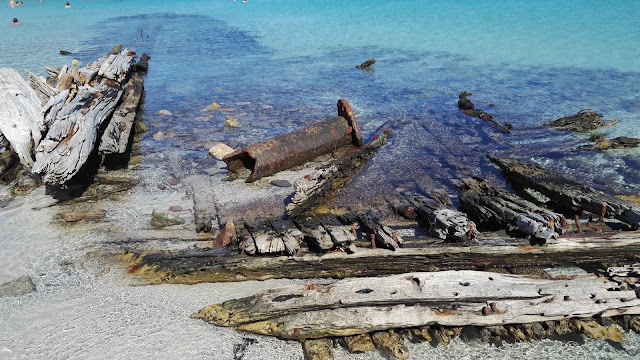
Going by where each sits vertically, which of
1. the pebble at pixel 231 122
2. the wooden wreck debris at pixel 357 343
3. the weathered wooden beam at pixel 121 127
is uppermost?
the weathered wooden beam at pixel 121 127

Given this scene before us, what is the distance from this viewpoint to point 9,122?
9281 mm

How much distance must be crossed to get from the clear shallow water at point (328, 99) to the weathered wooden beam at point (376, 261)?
26 cm

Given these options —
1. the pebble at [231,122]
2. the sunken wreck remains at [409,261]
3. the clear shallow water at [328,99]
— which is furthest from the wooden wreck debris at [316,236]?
the pebble at [231,122]

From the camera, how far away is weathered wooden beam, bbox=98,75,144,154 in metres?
9.20

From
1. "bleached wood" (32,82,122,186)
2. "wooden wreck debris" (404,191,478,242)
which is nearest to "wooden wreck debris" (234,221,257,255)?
"wooden wreck debris" (404,191,478,242)

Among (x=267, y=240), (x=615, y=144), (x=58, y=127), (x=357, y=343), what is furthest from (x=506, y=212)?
(x=58, y=127)

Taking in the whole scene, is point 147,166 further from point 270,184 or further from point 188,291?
point 188,291

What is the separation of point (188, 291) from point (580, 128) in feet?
36.6

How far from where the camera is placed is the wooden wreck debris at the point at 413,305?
509cm

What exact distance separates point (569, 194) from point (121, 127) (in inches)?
351

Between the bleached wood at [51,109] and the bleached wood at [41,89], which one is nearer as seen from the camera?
the bleached wood at [51,109]

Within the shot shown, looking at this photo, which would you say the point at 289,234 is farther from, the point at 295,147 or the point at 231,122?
the point at 231,122

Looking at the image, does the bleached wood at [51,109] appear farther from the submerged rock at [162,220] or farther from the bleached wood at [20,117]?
the submerged rock at [162,220]

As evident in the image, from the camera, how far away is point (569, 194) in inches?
298
